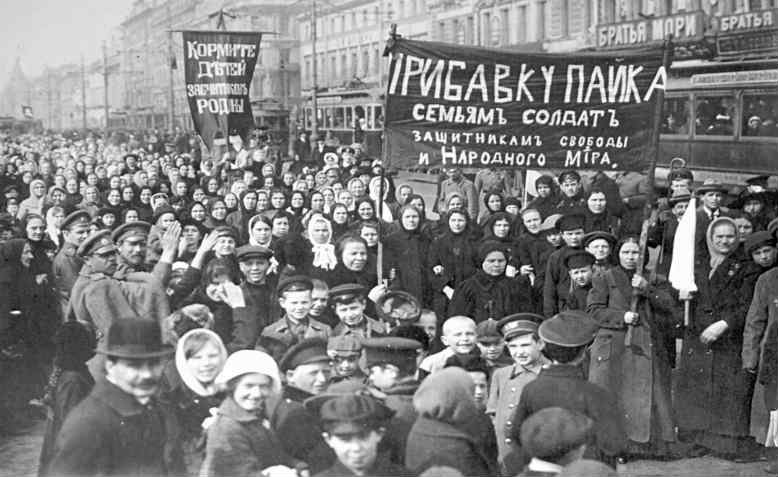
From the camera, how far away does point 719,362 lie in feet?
18.3

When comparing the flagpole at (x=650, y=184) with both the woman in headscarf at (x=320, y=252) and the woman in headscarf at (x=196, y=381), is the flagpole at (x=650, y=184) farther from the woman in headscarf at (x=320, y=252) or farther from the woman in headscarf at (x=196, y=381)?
the woman in headscarf at (x=196, y=381)

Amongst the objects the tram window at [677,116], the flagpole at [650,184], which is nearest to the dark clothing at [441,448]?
the flagpole at [650,184]

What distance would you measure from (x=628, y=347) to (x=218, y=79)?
6.00 meters

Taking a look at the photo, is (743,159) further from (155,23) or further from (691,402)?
(691,402)

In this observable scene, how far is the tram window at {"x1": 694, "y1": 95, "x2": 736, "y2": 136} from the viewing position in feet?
46.3

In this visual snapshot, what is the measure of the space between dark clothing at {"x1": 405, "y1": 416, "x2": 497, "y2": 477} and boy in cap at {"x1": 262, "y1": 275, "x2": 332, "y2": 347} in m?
1.39

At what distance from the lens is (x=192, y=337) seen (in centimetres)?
400

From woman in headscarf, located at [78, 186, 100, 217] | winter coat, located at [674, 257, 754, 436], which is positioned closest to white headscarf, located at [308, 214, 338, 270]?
winter coat, located at [674, 257, 754, 436]

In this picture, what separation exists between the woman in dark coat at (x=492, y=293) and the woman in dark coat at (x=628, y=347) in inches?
28.4

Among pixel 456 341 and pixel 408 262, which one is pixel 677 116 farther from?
pixel 456 341

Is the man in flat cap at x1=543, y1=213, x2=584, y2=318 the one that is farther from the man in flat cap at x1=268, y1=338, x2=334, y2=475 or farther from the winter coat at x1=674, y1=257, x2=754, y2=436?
the man in flat cap at x1=268, y1=338, x2=334, y2=475

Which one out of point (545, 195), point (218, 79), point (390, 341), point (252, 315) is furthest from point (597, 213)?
point (218, 79)

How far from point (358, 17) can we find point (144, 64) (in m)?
8.70

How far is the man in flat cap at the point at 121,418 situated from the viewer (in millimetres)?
2893
